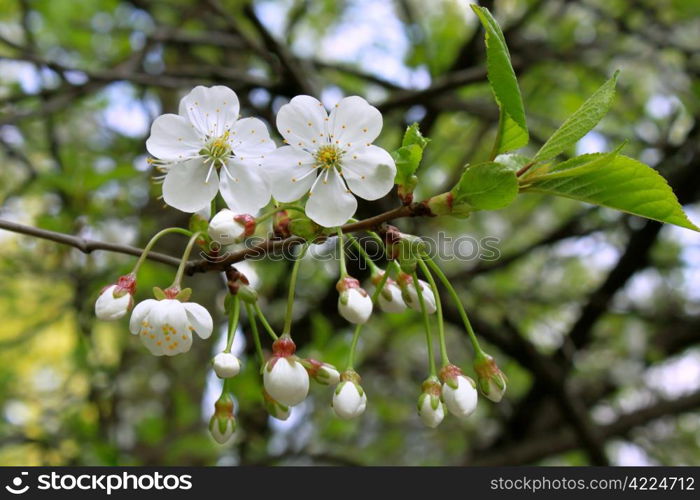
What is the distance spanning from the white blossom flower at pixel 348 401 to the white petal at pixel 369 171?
385 mm

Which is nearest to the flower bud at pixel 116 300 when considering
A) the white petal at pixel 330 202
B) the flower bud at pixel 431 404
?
the white petal at pixel 330 202

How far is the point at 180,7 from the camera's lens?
3410 millimetres

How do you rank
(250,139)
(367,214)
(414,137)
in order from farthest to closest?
(367,214) → (250,139) → (414,137)

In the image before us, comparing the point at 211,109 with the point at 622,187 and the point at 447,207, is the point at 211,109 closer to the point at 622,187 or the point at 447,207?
the point at 447,207

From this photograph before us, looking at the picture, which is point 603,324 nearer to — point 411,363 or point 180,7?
point 411,363

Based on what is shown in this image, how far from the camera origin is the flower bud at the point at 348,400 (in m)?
1.27

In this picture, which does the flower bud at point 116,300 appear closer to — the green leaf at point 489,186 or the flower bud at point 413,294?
the flower bud at point 413,294

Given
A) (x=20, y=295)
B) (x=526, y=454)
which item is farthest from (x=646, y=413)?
(x=20, y=295)

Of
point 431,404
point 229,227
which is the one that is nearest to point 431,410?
point 431,404

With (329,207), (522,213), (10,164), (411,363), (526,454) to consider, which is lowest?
(526,454)

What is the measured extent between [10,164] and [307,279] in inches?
86.1

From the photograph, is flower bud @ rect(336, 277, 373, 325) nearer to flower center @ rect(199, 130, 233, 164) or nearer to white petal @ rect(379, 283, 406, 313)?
white petal @ rect(379, 283, 406, 313)

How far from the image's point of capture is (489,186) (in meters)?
1.06

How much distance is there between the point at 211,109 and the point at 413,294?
1.96 ft
